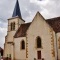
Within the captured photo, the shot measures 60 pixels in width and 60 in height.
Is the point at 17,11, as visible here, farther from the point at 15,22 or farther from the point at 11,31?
the point at 11,31

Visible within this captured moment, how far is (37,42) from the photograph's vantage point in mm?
34062

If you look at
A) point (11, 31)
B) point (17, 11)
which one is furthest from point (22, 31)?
point (17, 11)

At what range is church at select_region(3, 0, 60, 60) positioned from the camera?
106 feet

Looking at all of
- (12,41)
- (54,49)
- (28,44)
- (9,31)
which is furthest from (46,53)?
(9,31)

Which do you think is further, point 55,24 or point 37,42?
point 55,24

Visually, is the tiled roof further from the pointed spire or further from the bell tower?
the pointed spire

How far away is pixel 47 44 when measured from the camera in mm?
32531

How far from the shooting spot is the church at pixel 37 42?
106ft

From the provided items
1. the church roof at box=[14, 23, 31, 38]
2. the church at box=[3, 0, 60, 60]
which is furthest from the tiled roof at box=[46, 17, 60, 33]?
the church roof at box=[14, 23, 31, 38]

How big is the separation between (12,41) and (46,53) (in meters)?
10.3

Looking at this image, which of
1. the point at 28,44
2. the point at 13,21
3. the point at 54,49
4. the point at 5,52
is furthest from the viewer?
the point at 13,21

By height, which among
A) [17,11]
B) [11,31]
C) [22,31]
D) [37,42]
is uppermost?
[17,11]

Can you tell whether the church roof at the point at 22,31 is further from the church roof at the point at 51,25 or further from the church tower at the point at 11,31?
the church tower at the point at 11,31

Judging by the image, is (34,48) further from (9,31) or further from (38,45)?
(9,31)
